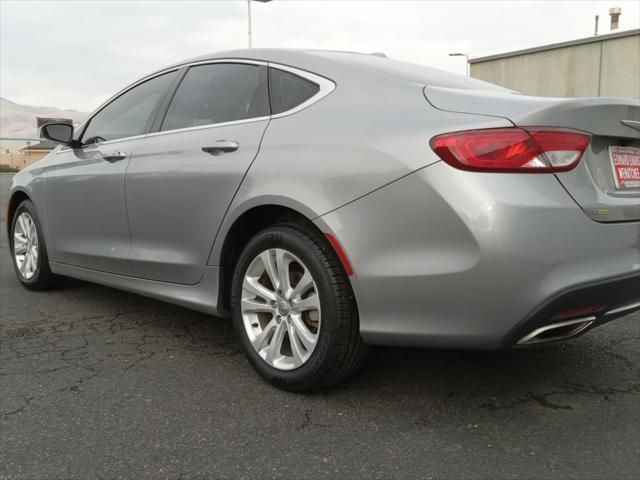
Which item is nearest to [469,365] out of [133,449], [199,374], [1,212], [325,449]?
[325,449]

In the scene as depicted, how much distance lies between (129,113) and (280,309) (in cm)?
187

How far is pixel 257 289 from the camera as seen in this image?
2760mm

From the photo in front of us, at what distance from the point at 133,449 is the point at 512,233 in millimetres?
1531

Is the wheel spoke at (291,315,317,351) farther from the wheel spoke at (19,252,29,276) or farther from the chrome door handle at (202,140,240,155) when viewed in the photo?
the wheel spoke at (19,252,29,276)

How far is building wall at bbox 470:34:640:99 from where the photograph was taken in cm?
1534

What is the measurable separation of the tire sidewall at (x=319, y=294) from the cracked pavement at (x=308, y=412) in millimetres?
103

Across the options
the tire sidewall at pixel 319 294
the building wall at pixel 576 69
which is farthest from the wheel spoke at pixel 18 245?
the building wall at pixel 576 69

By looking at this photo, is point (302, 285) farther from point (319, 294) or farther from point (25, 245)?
point (25, 245)

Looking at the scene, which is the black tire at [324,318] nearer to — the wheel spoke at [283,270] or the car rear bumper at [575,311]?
the wheel spoke at [283,270]

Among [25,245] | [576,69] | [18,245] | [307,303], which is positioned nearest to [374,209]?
[307,303]

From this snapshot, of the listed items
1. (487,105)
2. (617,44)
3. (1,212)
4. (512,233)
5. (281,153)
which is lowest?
(1,212)

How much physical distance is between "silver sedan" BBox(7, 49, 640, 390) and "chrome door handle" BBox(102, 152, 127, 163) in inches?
6.0

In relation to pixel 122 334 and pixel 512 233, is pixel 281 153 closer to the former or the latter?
pixel 512 233

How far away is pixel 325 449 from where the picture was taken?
86.5 inches
